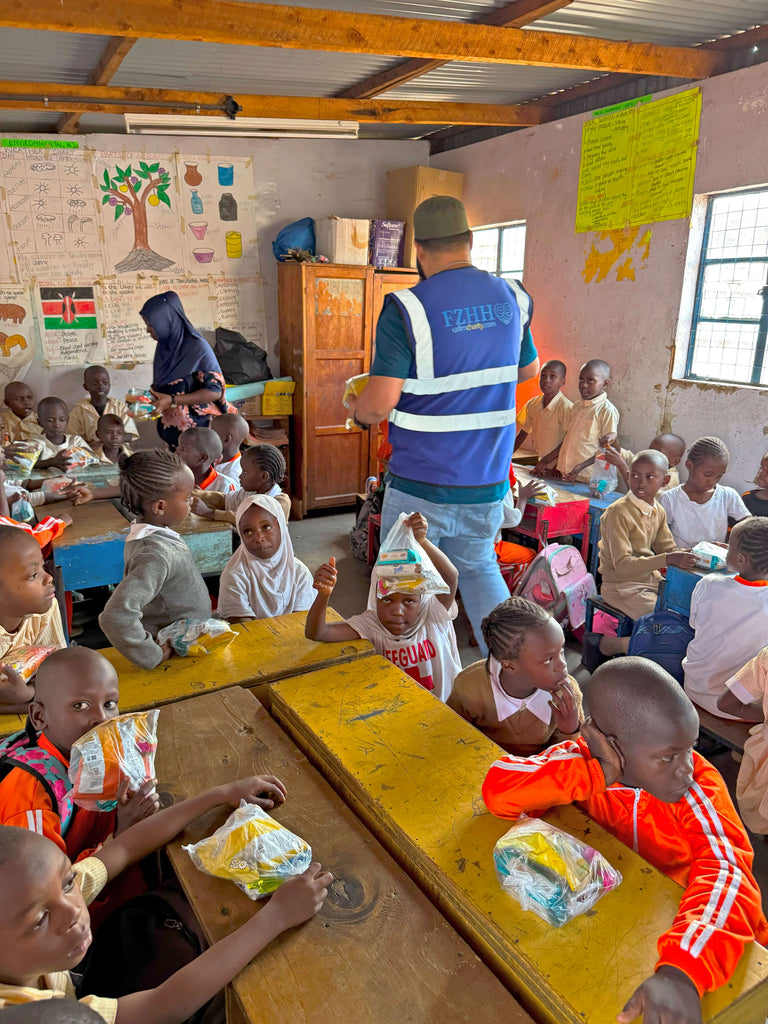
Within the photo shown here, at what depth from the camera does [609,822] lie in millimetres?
1290

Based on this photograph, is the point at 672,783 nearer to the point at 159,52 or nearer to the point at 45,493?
the point at 45,493

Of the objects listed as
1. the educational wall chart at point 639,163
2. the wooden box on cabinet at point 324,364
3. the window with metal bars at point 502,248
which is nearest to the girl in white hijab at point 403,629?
the educational wall chart at point 639,163

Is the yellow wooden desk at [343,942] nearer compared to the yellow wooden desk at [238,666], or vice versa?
the yellow wooden desk at [343,942]

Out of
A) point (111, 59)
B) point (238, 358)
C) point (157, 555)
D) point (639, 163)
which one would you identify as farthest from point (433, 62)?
point (157, 555)

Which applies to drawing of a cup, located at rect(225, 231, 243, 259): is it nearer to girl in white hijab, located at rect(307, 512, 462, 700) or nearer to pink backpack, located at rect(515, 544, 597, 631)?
pink backpack, located at rect(515, 544, 597, 631)

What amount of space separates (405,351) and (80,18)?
217cm

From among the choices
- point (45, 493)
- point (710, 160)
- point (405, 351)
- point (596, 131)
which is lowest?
point (45, 493)

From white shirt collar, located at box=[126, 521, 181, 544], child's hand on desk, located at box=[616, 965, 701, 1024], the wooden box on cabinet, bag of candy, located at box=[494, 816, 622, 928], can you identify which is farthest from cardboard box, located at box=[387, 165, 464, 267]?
child's hand on desk, located at box=[616, 965, 701, 1024]

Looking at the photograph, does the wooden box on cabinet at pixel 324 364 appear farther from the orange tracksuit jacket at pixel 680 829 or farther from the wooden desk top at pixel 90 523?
the orange tracksuit jacket at pixel 680 829

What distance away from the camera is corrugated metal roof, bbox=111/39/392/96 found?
4395mm

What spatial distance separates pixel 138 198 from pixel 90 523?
4232 mm

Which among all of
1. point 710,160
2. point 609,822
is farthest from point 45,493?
point 710,160

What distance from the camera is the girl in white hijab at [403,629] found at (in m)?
1.96

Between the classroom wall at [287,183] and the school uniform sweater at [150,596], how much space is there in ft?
16.5
